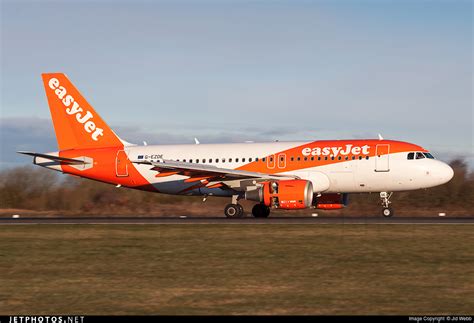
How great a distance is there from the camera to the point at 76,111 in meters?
43.7

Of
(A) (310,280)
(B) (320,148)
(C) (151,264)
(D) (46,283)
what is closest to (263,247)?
(C) (151,264)

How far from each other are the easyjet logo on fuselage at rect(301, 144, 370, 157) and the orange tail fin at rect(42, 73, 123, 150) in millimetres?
11429

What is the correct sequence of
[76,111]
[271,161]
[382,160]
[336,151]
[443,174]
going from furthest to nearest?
[76,111] < [271,161] < [336,151] < [382,160] < [443,174]

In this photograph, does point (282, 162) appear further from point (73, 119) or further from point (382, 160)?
point (73, 119)

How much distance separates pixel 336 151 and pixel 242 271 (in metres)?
20.5

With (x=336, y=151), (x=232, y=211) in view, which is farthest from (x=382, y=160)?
(x=232, y=211)

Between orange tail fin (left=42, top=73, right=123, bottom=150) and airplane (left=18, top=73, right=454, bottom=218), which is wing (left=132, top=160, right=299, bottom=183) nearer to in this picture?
airplane (left=18, top=73, right=454, bottom=218)

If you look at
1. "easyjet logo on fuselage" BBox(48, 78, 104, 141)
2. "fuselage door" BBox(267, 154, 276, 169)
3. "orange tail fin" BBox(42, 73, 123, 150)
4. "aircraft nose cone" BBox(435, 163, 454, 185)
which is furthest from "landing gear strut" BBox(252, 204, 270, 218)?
"easyjet logo on fuselage" BBox(48, 78, 104, 141)

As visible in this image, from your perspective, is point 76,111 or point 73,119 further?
point 76,111

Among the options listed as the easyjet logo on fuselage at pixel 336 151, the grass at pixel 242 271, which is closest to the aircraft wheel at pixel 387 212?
the easyjet logo on fuselage at pixel 336 151

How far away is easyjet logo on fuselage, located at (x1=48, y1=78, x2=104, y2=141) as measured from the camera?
43.2 m

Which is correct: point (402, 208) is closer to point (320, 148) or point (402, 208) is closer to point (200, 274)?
point (320, 148)

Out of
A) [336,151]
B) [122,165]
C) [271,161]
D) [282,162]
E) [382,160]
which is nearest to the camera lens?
[382,160]

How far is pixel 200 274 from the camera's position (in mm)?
17672
